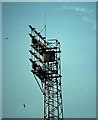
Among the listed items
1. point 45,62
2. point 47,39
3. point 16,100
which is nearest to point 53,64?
point 45,62

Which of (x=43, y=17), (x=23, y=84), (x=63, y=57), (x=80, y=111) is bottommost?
(x=80, y=111)

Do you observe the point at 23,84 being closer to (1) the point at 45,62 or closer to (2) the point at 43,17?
(1) the point at 45,62

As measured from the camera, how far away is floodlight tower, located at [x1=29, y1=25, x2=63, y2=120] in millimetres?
11359

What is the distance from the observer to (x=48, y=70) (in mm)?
11344

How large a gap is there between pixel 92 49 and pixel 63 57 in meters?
1.04

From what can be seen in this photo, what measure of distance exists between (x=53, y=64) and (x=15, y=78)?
168 centimetres

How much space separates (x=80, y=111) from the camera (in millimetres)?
12453

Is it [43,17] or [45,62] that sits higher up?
[43,17]

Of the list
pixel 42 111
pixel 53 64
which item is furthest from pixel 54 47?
pixel 42 111

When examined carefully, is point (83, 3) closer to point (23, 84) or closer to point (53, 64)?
point (53, 64)

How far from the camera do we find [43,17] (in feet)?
40.8

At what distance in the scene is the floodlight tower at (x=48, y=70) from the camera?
37.3ft

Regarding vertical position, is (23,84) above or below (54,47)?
below

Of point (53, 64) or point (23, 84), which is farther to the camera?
point (23, 84)
